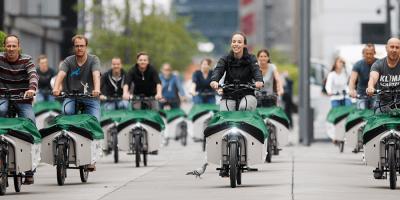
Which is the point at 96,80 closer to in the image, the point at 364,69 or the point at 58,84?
the point at 58,84

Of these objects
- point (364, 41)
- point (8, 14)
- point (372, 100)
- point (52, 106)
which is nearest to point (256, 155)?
point (372, 100)

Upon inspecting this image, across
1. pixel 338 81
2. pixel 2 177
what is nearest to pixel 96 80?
pixel 2 177

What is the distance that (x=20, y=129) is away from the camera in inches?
348

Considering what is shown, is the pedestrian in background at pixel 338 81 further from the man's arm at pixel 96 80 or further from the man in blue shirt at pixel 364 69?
the man's arm at pixel 96 80

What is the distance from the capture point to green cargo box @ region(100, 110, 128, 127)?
13828mm

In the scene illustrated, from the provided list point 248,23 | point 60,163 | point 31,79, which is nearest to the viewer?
point 31,79

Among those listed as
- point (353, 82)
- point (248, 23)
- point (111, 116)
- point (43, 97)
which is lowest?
point (111, 116)

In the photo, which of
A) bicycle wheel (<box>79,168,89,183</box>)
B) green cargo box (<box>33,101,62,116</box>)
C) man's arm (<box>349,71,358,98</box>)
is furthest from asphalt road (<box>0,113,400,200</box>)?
green cargo box (<box>33,101,62,116</box>)

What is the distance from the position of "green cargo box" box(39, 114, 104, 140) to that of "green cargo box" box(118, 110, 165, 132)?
106 inches

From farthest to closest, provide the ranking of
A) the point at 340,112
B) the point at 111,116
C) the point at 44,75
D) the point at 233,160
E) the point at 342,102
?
the point at 44,75 → the point at 342,102 → the point at 340,112 → the point at 111,116 → the point at 233,160

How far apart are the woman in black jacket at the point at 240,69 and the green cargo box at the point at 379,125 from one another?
1.41 meters

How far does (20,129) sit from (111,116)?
5.06m

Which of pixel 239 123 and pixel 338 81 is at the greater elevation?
pixel 338 81

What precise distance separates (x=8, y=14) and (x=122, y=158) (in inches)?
519
